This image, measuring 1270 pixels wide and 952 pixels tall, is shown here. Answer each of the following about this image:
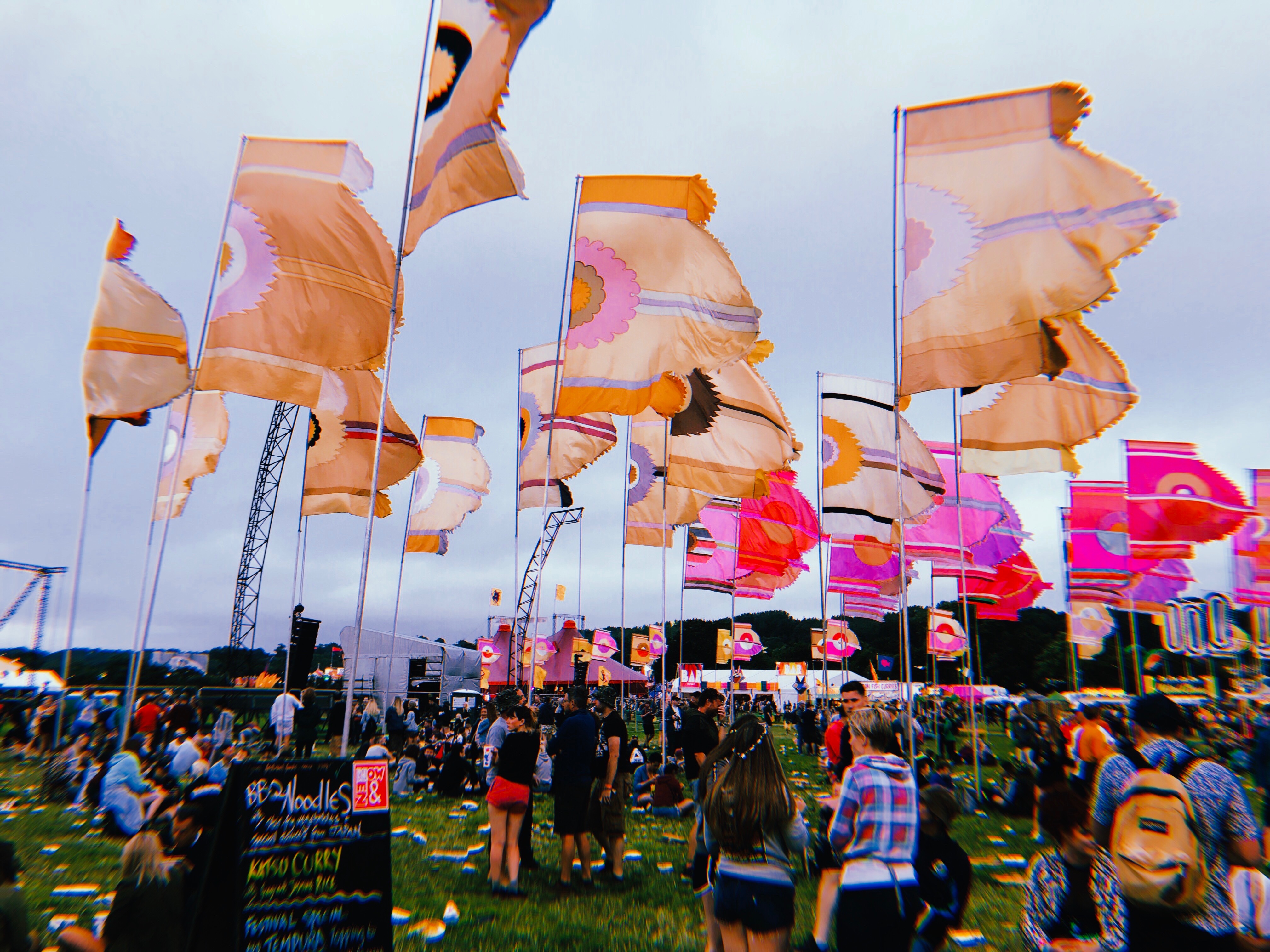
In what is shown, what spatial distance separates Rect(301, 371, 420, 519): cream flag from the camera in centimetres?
1045

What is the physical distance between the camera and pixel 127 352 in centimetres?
975

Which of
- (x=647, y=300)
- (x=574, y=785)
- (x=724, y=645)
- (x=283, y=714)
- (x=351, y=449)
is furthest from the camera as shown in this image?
(x=724, y=645)

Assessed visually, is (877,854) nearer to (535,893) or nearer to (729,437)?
(535,893)

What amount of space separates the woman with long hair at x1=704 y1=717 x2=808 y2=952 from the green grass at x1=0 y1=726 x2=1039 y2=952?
2612 millimetres

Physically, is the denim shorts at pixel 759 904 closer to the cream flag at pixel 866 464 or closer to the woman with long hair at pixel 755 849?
the woman with long hair at pixel 755 849

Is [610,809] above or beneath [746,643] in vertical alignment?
beneath

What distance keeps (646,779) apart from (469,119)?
11.7 meters

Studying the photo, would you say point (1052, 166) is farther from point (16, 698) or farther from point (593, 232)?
point (16, 698)

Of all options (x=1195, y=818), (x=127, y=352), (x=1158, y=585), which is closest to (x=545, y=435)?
(x=127, y=352)

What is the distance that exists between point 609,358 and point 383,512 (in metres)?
4.22

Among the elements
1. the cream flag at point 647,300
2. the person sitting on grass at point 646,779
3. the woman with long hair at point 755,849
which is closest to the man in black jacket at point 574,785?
the cream flag at point 647,300

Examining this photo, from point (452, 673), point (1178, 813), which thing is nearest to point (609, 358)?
point (1178, 813)

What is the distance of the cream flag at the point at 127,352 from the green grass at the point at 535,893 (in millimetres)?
4890

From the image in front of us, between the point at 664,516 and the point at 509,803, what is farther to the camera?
the point at 664,516
